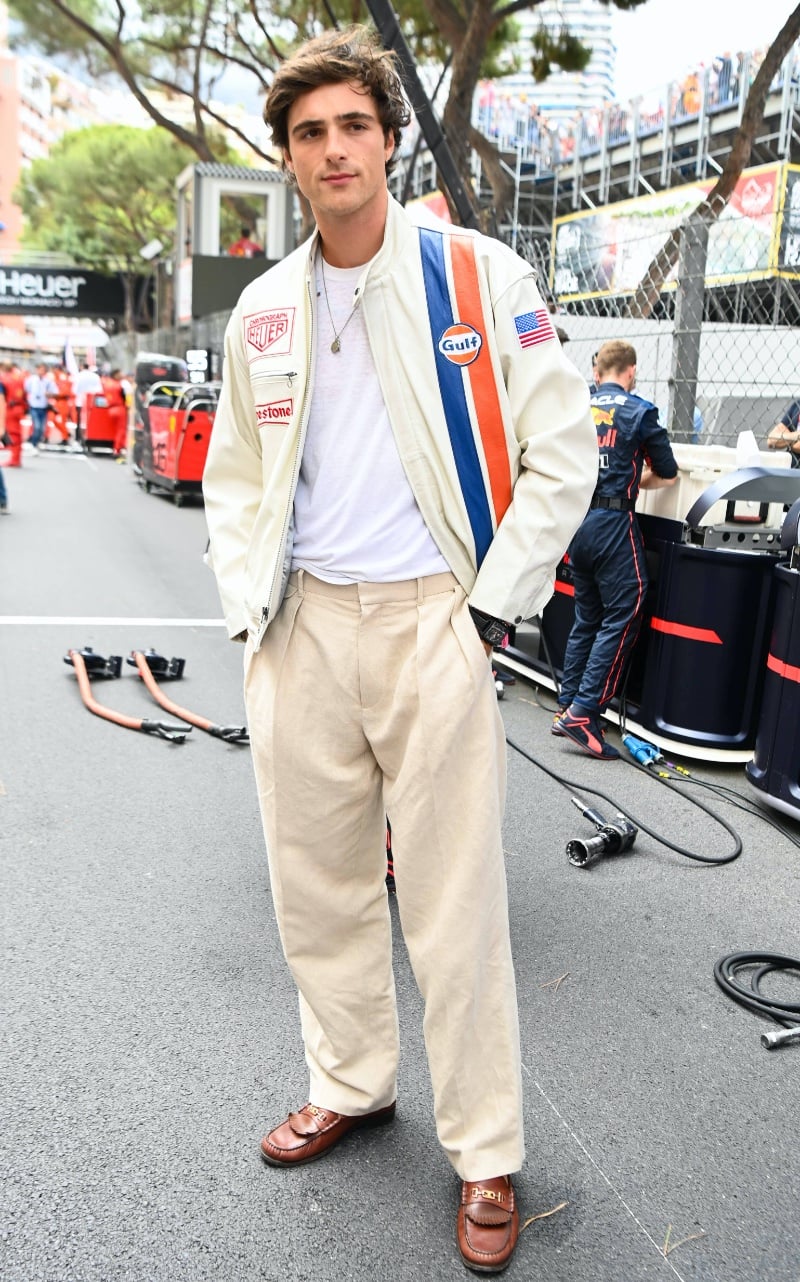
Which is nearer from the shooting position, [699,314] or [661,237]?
[699,314]

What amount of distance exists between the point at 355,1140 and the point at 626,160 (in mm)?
29898

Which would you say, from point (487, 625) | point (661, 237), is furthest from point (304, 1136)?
point (661, 237)

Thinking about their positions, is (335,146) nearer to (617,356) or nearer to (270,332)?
(270,332)

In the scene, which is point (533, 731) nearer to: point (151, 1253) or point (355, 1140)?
point (355, 1140)

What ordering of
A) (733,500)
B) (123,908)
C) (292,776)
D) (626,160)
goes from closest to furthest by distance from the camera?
(292,776) → (123,908) → (733,500) → (626,160)

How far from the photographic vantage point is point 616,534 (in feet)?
17.6

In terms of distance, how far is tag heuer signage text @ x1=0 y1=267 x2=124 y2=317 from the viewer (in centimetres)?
4894

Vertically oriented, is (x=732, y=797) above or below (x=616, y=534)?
below

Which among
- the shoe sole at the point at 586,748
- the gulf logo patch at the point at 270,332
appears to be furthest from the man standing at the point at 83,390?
the gulf logo patch at the point at 270,332

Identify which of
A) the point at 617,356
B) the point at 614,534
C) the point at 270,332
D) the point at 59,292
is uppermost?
the point at 59,292

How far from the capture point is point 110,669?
646 cm

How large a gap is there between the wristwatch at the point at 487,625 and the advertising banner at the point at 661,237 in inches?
214

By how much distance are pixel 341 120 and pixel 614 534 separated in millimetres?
3560

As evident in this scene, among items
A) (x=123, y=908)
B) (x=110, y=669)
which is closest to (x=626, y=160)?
(x=110, y=669)
